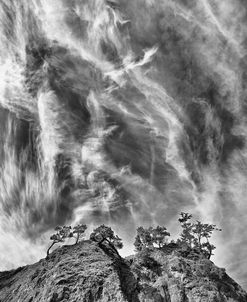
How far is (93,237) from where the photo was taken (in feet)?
240

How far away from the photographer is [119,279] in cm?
5581

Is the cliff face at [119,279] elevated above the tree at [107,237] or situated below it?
below

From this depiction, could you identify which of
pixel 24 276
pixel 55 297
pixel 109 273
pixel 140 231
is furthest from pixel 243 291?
pixel 24 276

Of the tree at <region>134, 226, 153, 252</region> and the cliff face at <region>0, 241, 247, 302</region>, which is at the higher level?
the tree at <region>134, 226, 153, 252</region>

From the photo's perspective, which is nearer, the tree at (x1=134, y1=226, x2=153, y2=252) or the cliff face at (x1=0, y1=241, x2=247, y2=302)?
the cliff face at (x1=0, y1=241, x2=247, y2=302)

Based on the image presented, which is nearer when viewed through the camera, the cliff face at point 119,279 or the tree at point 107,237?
the cliff face at point 119,279

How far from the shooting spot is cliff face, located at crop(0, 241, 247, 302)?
53219mm

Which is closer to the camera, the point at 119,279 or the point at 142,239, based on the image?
the point at 119,279

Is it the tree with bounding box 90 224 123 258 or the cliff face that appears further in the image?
the tree with bounding box 90 224 123 258

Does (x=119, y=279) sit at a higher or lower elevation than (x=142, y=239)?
lower

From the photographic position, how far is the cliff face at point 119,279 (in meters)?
53.2

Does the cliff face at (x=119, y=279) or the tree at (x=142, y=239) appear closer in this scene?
the cliff face at (x=119, y=279)

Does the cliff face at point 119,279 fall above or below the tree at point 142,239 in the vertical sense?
below

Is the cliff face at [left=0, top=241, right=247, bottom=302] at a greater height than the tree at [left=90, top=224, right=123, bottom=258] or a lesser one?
lesser
